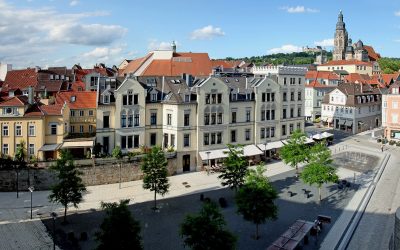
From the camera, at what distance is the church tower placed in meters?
169

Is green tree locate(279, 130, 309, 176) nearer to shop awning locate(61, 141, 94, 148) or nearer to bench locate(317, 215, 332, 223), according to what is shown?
bench locate(317, 215, 332, 223)

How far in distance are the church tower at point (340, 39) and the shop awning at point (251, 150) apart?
126242 mm

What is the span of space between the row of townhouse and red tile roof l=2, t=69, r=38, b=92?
3071 cm

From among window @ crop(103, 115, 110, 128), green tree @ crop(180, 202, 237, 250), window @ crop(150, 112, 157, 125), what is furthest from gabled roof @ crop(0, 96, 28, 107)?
green tree @ crop(180, 202, 237, 250)

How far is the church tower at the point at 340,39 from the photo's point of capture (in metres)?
169

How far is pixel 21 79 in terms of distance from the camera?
7756 cm

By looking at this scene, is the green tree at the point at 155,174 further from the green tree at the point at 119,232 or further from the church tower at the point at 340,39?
the church tower at the point at 340,39

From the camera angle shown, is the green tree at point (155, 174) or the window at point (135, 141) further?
the window at point (135, 141)

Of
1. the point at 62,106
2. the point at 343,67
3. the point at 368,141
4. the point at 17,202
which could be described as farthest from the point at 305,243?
the point at 343,67

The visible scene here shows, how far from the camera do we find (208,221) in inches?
965

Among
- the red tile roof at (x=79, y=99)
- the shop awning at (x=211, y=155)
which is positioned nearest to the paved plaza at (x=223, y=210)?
the shop awning at (x=211, y=155)

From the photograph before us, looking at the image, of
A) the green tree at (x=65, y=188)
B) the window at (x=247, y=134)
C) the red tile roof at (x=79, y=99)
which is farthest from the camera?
the window at (x=247, y=134)

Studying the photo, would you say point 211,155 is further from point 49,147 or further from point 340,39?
point 340,39

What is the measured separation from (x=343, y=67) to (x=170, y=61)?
8285cm
